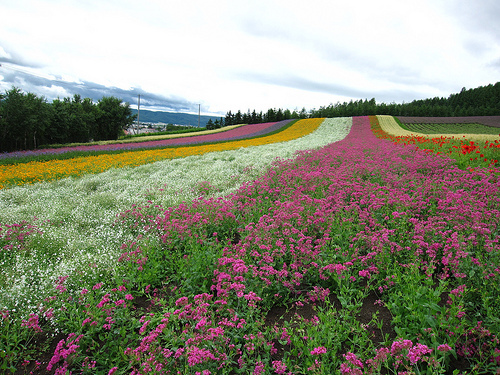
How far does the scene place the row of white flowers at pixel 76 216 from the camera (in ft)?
13.8

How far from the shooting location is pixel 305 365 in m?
2.64

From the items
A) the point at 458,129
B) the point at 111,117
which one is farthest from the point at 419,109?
the point at 111,117

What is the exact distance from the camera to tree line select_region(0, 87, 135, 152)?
31.1 metres

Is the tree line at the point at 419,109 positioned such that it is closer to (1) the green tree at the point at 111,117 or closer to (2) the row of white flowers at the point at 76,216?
(1) the green tree at the point at 111,117

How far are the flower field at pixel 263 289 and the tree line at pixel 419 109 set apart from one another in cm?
7451

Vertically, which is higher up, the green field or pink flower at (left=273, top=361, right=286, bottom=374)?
the green field

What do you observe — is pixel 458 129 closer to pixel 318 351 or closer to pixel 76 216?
pixel 318 351

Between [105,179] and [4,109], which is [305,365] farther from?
[4,109]

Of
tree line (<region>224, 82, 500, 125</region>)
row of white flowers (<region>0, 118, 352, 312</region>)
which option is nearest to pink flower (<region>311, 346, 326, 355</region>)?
row of white flowers (<region>0, 118, 352, 312</region>)

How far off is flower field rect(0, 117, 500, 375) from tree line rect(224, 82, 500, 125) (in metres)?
74.5

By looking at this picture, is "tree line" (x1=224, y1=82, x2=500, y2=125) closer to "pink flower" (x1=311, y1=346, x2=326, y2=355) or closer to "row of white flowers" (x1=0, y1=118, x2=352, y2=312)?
"row of white flowers" (x1=0, y1=118, x2=352, y2=312)

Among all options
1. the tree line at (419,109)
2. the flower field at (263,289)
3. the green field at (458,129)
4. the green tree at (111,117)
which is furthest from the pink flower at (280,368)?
the tree line at (419,109)

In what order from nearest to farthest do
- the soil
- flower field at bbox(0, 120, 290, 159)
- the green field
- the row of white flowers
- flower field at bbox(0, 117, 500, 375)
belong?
1. flower field at bbox(0, 117, 500, 375)
2. the soil
3. the row of white flowers
4. flower field at bbox(0, 120, 290, 159)
5. the green field

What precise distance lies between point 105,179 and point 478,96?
117183 mm
